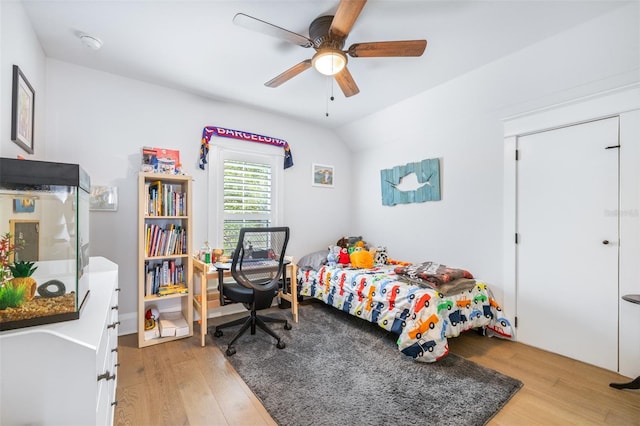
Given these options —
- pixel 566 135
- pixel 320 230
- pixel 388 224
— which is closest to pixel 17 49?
pixel 320 230

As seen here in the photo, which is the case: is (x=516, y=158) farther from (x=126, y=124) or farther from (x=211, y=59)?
(x=126, y=124)

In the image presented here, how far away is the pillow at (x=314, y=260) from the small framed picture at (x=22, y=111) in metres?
2.88

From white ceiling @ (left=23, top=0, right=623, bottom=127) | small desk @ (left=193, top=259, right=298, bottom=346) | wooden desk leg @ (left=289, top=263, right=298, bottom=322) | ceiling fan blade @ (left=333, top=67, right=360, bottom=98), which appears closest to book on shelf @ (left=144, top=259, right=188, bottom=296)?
small desk @ (left=193, top=259, right=298, bottom=346)

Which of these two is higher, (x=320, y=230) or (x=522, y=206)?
(x=522, y=206)

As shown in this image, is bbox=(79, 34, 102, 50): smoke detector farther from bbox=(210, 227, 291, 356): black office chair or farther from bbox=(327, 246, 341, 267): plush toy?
bbox=(327, 246, 341, 267): plush toy

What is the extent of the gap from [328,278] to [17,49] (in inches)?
123

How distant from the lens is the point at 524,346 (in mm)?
2559

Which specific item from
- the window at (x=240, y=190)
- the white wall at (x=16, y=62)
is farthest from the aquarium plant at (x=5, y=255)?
the window at (x=240, y=190)

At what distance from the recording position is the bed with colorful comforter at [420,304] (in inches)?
88.0

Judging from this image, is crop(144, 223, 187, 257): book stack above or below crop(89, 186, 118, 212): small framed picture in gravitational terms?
below

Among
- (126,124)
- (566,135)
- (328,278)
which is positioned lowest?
(328,278)

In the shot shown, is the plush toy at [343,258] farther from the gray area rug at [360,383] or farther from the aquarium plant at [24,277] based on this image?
the aquarium plant at [24,277]

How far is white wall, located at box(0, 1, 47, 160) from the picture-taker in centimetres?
153

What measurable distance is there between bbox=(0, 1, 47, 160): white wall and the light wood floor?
1.68 m
